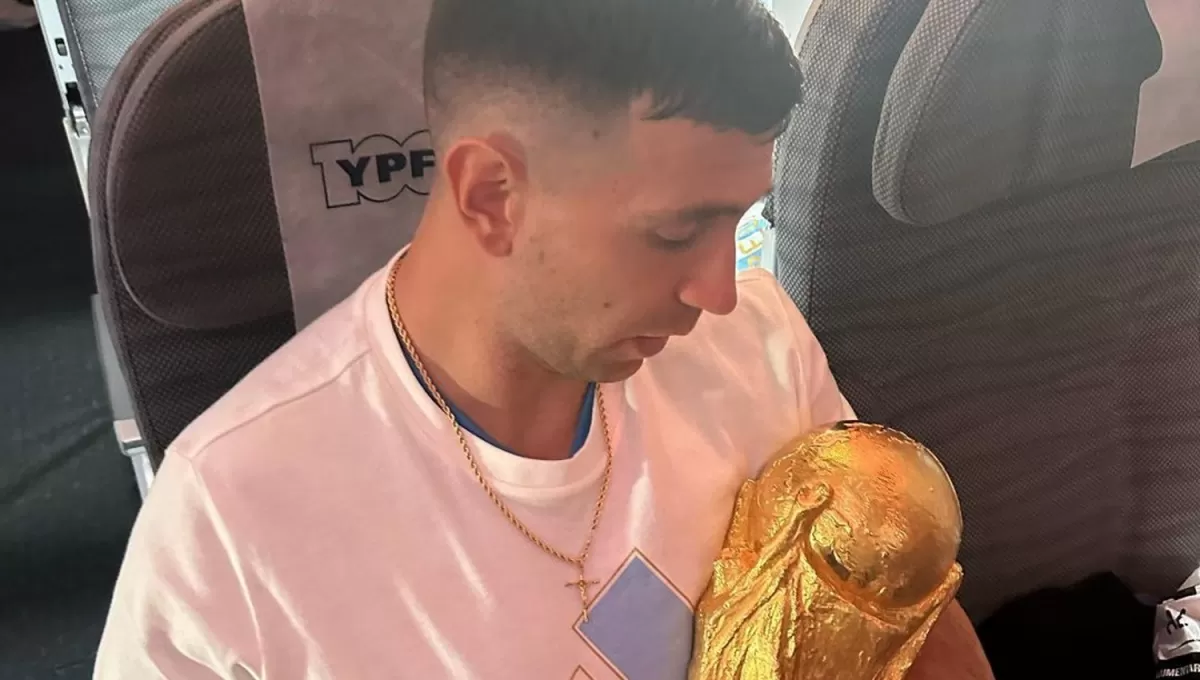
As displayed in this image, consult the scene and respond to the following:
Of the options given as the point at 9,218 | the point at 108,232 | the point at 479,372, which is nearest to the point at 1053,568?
the point at 479,372

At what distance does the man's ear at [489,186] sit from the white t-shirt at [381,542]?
114mm

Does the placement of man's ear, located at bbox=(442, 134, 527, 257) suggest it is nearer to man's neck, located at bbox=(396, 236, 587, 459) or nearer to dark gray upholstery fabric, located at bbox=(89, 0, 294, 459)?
man's neck, located at bbox=(396, 236, 587, 459)

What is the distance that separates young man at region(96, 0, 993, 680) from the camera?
2.19 feet

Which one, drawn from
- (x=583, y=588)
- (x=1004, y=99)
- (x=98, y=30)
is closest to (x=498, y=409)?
(x=583, y=588)

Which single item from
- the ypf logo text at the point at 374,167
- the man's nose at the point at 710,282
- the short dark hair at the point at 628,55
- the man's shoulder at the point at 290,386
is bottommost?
the man's shoulder at the point at 290,386

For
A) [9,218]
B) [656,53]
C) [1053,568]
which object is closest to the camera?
[656,53]

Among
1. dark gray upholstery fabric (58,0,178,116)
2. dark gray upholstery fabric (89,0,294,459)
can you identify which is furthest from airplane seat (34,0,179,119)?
dark gray upholstery fabric (89,0,294,459)

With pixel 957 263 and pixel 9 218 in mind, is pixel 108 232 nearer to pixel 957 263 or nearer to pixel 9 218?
pixel 957 263

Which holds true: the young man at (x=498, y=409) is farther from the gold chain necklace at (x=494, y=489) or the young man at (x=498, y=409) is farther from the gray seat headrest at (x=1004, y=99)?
the gray seat headrest at (x=1004, y=99)

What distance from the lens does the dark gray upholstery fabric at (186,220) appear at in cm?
76

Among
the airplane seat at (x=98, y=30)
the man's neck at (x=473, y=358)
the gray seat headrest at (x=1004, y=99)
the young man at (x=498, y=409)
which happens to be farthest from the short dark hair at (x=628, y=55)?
the airplane seat at (x=98, y=30)

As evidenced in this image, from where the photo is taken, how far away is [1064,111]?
1015mm

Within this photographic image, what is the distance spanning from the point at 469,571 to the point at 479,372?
5.5 inches

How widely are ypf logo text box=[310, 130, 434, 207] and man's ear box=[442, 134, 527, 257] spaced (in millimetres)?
139
